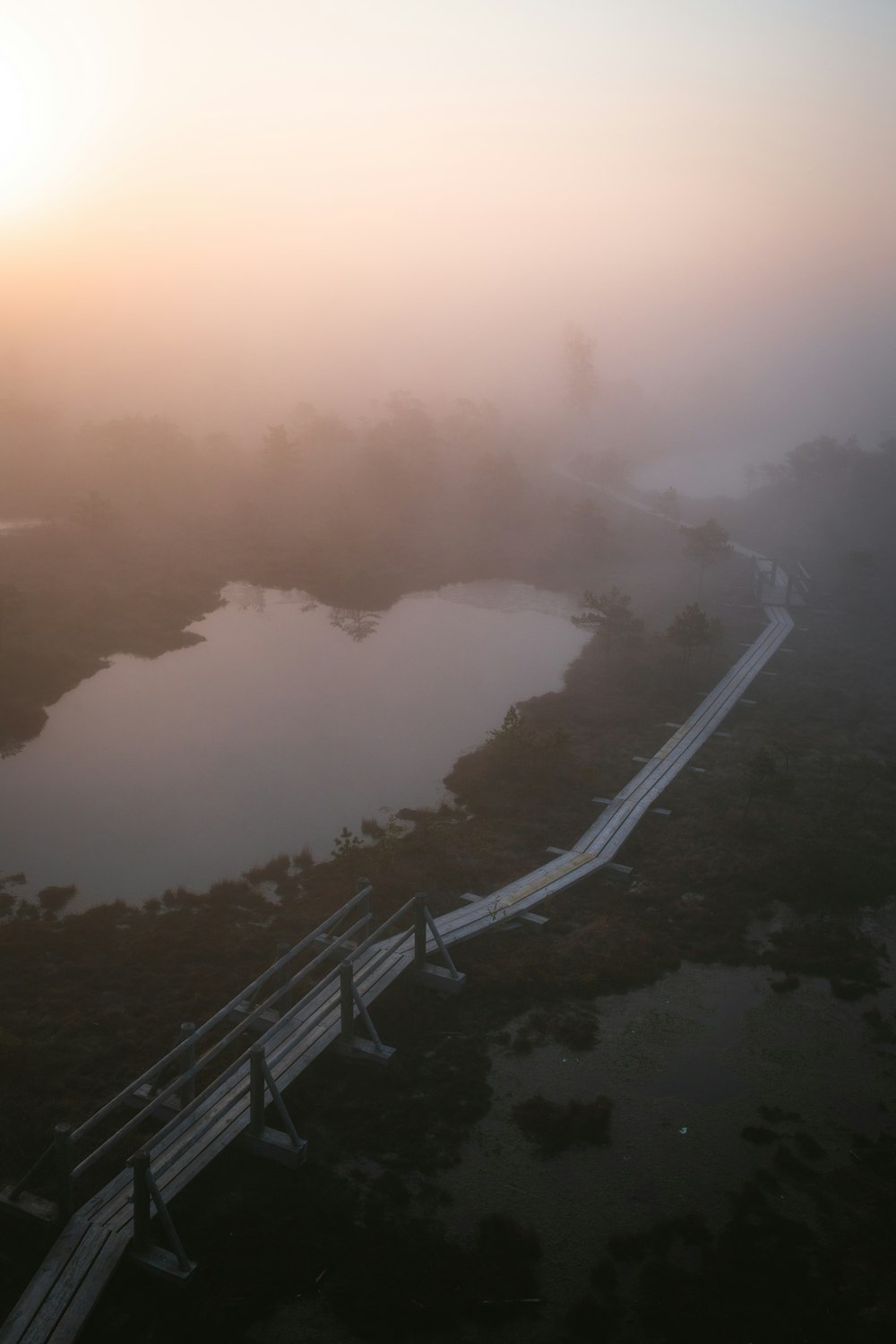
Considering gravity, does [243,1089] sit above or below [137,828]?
above

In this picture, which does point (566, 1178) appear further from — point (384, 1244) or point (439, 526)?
point (439, 526)

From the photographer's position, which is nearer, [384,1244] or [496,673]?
[384,1244]

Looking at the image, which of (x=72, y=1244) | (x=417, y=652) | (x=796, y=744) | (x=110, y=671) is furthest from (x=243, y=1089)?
(x=417, y=652)

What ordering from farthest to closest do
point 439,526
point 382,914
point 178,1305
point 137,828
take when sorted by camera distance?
1. point 439,526
2. point 137,828
3. point 382,914
4. point 178,1305

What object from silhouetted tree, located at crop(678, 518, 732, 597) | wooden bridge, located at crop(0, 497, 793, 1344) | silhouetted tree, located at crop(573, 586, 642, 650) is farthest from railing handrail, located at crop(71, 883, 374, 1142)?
silhouetted tree, located at crop(678, 518, 732, 597)

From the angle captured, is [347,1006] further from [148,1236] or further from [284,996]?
[148,1236]

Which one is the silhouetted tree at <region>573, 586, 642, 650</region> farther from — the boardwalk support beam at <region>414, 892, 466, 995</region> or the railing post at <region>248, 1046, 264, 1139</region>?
the railing post at <region>248, 1046, 264, 1139</region>

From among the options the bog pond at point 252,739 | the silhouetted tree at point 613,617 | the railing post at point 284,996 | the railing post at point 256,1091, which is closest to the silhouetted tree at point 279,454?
the bog pond at point 252,739
